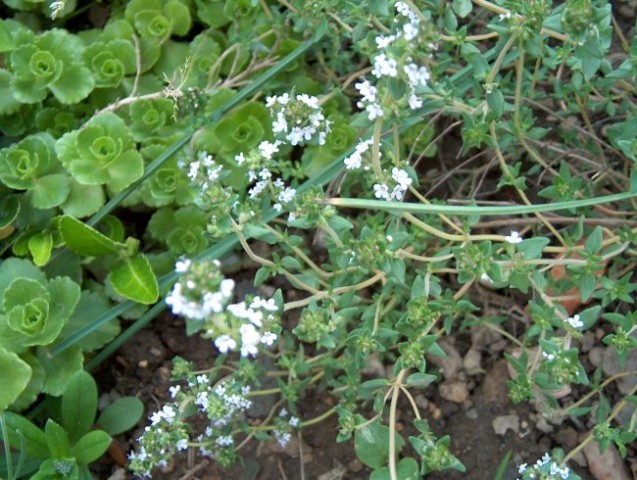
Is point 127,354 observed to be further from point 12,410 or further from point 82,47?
point 82,47

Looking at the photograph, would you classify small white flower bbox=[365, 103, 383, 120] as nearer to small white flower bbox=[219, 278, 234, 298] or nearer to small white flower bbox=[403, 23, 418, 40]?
small white flower bbox=[403, 23, 418, 40]

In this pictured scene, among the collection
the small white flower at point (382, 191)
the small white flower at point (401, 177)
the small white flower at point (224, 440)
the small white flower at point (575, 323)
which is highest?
the small white flower at point (401, 177)

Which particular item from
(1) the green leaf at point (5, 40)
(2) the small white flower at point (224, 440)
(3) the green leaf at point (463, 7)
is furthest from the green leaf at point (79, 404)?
(3) the green leaf at point (463, 7)

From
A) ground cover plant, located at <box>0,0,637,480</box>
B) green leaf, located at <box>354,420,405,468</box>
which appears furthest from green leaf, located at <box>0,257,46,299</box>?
green leaf, located at <box>354,420,405,468</box>

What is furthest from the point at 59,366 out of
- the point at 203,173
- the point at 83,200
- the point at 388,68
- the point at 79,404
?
the point at 388,68

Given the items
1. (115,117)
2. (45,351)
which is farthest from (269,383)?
(115,117)

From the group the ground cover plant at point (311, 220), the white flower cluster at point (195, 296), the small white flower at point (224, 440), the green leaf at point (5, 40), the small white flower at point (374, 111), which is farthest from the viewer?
the green leaf at point (5, 40)

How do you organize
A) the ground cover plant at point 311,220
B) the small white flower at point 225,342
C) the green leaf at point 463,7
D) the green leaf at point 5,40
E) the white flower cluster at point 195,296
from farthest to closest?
the green leaf at point 5,40, the ground cover plant at point 311,220, the green leaf at point 463,7, the small white flower at point 225,342, the white flower cluster at point 195,296

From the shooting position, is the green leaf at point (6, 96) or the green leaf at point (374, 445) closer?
the green leaf at point (374, 445)

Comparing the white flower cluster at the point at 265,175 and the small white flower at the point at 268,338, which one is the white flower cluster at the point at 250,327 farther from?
the white flower cluster at the point at 265,175
